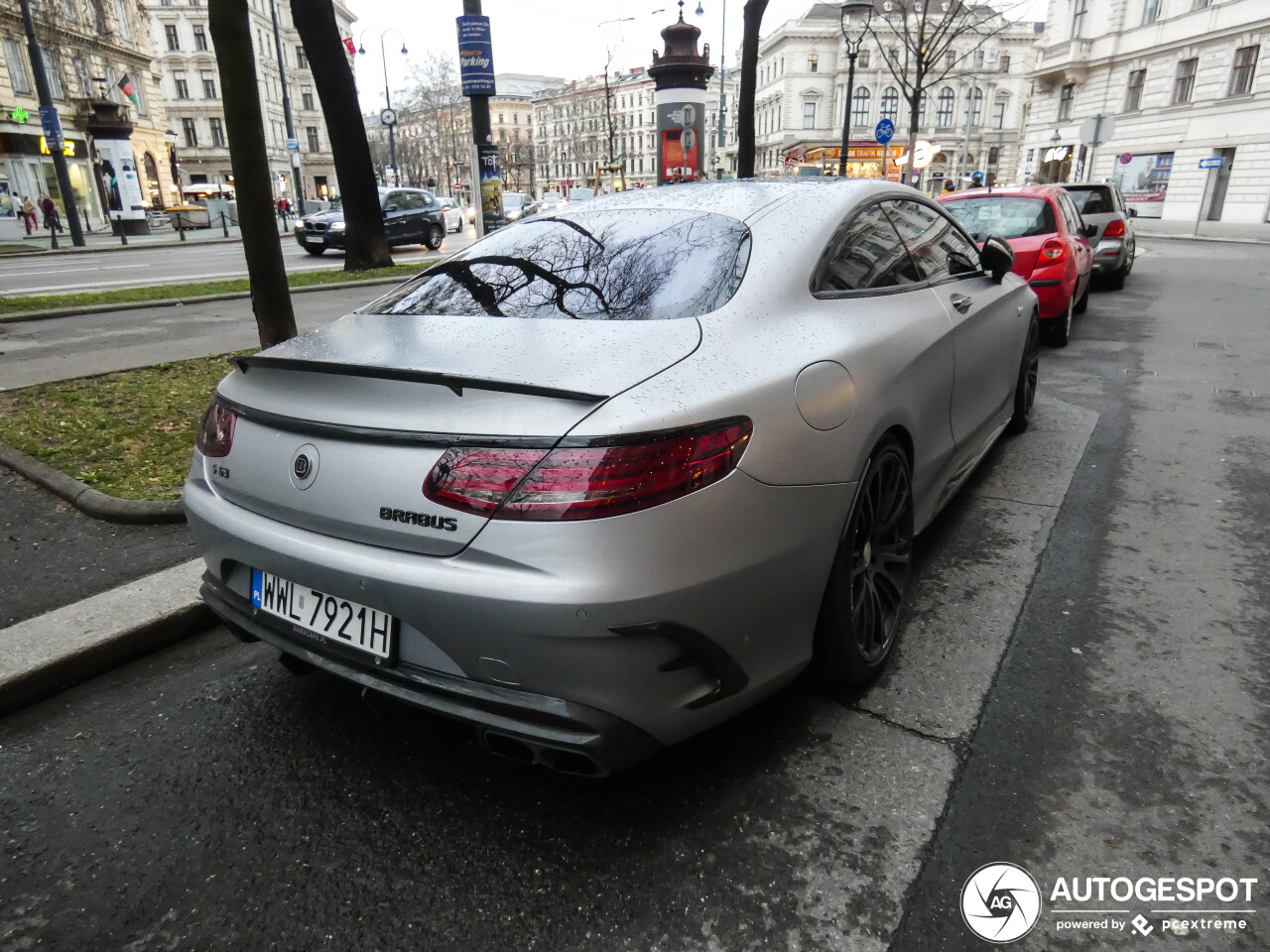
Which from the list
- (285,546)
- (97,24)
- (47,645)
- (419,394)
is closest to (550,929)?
(285,546)

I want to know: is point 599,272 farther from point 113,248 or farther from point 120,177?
point 120,177

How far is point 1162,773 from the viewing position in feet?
7.27

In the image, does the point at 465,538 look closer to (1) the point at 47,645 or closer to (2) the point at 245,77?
(1) the point at 47,645

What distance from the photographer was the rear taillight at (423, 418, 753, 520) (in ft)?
5.59

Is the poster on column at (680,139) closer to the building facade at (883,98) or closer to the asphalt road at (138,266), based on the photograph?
the asphalt road at (138,266)

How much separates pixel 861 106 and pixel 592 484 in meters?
101

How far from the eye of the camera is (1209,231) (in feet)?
99.8

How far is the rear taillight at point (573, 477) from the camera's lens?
171cm

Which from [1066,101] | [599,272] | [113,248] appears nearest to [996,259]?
[599,272]

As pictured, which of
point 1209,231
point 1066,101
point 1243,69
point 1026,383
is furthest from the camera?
point 1066,101

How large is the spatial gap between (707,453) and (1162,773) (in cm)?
155

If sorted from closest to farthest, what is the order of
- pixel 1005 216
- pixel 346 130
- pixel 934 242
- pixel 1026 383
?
pixel 934 242 → pixel 1026 383 → pixel 1005 216 → pixel 346 130

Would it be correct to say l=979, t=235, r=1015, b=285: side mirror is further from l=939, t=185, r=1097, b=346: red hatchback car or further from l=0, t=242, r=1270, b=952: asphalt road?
l=939, t=185, r=1097, b=346: red hatchback car

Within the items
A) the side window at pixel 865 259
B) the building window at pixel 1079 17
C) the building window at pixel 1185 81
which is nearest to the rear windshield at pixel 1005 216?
the side window at pixel 865 259
